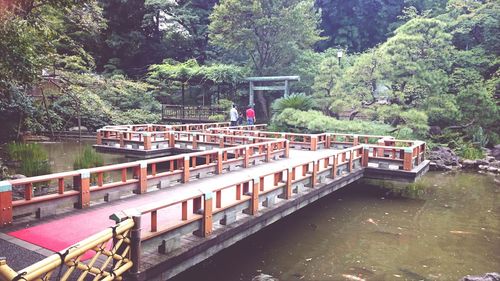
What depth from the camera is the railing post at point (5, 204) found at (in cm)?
559

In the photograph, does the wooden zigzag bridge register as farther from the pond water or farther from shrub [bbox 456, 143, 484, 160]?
shrub [bbox 456, 143, 484, 160]

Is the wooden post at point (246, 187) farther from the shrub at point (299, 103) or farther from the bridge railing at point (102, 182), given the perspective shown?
the shrub at point (299, 103)

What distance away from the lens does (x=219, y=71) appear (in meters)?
23.2

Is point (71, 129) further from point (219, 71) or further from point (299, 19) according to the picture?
point (299, 19)

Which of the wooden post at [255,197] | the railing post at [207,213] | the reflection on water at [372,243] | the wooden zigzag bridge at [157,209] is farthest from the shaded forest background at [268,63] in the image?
the reflection on water at [372,243]

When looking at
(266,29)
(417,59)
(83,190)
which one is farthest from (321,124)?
(266,29)

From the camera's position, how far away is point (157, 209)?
4855 millimetres

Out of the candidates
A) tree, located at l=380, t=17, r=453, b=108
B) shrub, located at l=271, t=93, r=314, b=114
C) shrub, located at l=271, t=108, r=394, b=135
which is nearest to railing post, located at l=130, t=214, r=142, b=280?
shrub, located at l=271, t=108, r=394, b=135

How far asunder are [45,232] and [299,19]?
2154cm

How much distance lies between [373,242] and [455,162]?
10597 millimetres

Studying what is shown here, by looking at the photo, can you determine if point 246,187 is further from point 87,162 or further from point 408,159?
point 87,162

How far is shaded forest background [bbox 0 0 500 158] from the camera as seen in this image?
11.5 m

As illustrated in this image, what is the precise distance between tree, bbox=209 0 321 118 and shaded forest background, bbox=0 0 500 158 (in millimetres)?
72

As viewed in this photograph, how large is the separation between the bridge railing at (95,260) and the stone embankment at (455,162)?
47.4ft
